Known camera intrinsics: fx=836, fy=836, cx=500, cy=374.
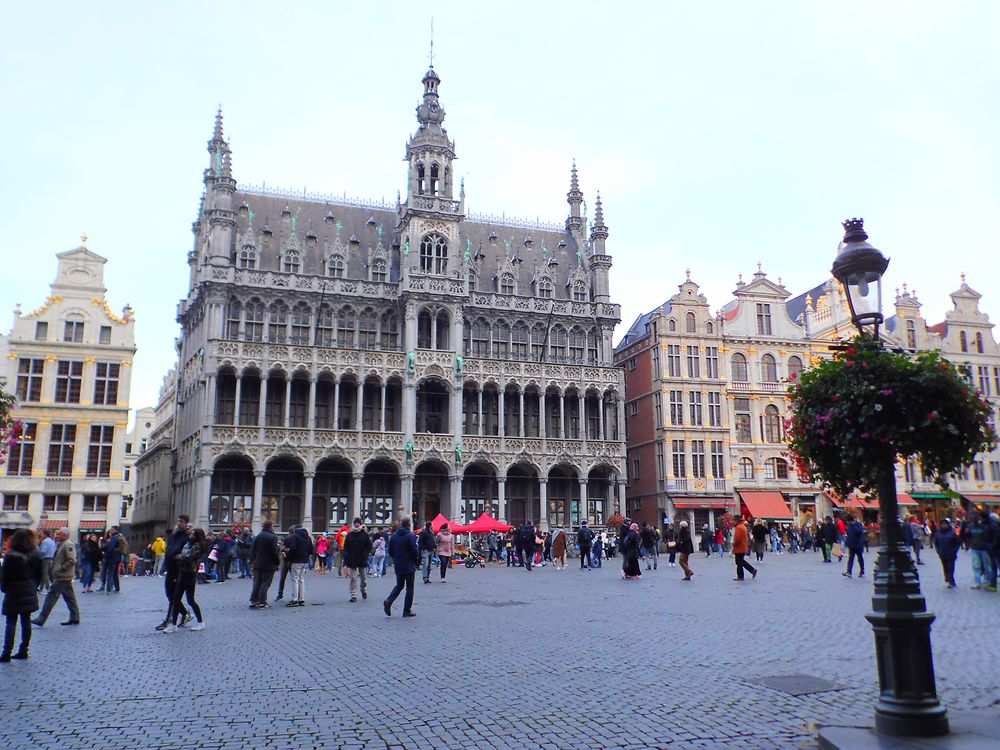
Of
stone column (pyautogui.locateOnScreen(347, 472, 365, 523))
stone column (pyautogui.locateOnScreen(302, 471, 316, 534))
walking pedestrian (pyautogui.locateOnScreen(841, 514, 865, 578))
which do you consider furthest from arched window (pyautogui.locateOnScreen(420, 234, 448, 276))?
walking pedestrian (pyautogui.locateOnScreen(841, 514, 865, 578))

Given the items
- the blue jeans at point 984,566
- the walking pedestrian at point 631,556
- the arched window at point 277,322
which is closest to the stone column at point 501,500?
the arched window at point 277,322

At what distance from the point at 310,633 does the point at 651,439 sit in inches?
1800

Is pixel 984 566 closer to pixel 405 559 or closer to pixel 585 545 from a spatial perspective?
pixel 405 559

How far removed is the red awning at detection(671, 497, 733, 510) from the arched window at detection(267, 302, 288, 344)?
2700 cm

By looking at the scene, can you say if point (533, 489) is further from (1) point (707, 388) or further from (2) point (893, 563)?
(2) point (893, 563)

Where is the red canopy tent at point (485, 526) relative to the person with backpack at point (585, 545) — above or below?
above

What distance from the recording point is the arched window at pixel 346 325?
51719mm

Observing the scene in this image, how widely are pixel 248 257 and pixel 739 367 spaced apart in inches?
1311

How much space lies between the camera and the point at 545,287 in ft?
188

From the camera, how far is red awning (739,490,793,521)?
5519cm

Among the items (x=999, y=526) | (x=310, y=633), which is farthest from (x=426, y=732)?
(x=999, y=526)

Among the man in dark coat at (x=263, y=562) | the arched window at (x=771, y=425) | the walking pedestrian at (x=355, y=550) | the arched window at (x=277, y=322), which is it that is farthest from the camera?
the arched window at (x=771, y=425)

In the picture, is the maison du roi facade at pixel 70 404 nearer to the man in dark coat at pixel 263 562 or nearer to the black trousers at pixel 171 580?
the man in dark coat at pixel 263 562

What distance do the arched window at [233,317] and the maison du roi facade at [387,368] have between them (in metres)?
0.08
